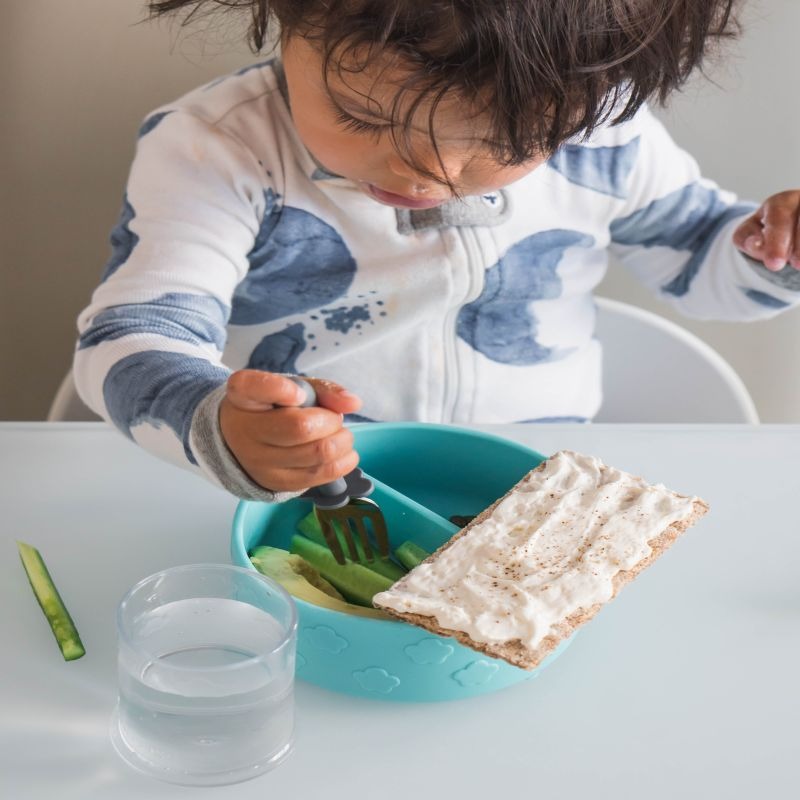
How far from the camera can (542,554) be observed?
611 millimetres

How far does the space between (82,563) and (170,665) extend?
0.63 ft

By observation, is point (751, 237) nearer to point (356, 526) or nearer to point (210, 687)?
point (356, 526)

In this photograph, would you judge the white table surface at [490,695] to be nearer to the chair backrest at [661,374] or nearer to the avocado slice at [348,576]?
the avocado slice at [348,576]

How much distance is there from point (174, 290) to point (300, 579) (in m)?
0.28

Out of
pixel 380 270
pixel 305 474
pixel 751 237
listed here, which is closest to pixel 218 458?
pixel 305 474

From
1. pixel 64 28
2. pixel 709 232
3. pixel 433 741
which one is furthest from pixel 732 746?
pixel 64 28

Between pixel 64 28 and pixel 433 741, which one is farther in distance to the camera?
pixel 64 28

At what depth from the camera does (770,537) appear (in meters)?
0.75

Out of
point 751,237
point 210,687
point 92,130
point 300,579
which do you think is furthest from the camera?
point 92,130

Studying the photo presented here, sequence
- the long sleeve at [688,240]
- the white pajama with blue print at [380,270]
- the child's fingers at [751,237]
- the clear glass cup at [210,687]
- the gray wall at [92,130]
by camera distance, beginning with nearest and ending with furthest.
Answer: the clear glass cup at [210,687], the white pajama with blue print at [380,270], the child's fingers at [751,237], the long sleeve at [688,240], the gray wall at [92,130]

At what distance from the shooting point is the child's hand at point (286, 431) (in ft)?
1.95

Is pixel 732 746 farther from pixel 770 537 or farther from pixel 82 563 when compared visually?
pixel 82 563

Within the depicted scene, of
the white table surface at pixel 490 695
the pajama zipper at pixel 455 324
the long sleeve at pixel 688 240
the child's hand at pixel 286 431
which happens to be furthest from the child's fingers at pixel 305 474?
the long sleeve at pixel 688 240

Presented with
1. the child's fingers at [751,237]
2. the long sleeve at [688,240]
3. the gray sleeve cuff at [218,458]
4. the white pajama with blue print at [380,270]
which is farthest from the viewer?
the long sleeve at [688,240]
